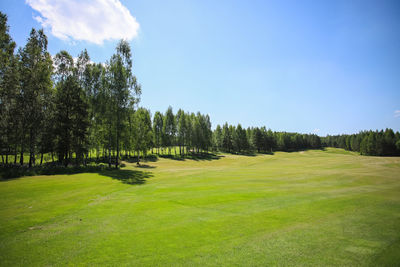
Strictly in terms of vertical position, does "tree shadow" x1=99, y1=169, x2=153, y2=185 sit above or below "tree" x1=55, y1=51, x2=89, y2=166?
below

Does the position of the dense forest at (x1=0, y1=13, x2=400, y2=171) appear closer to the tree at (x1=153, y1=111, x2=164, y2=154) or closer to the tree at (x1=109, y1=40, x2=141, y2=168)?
the tree at (x1=109, y1=40, x2=141, y2=168)

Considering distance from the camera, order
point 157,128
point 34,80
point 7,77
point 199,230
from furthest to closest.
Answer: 1. point 157,128
2. point 34,80
3. point 7,77
4. point 199,230

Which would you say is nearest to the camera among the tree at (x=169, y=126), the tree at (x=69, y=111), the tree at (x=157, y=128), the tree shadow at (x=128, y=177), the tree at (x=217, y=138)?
the tree shadow at (x=128, y=177)

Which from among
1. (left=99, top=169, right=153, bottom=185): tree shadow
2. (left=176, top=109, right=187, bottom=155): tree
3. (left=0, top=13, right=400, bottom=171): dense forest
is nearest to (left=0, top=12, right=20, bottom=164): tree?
(left=0, top=13, right=400, bottom=171): dense forest

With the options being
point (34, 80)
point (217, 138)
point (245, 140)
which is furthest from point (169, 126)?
point (34, 80)

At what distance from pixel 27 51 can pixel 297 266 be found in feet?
137

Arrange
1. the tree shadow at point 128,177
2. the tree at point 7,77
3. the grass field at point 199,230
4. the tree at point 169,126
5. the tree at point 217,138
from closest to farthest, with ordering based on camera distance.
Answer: the grass field at point 199,230 → the tree shadow at point 128,177 → the tree at point 7,77 → the tree at point 169,126 → the tree at point 217,138

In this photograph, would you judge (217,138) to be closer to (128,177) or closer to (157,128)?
(157,128)

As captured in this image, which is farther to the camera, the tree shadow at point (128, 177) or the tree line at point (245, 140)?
the tree line at point (245, 140)

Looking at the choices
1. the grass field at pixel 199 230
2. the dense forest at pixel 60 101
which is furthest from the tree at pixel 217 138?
the grass field at pixel 199 230

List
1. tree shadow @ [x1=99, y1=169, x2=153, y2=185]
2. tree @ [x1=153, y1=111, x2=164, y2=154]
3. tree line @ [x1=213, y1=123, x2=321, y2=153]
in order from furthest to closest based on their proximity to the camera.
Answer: tree line @ [x1=213, y1=123, x2=321, y2=153] → tree @ [x1=153, y1=111, x2=164, y2=154] → tree shadow @ [x1=99, y1=169, x2=153, y2=185]

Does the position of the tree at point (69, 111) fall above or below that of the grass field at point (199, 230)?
above

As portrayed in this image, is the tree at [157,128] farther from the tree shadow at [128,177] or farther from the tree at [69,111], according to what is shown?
the tree shadow at [128,177]

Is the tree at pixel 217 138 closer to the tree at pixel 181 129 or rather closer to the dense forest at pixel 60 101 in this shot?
the tree at pixel 181 129
